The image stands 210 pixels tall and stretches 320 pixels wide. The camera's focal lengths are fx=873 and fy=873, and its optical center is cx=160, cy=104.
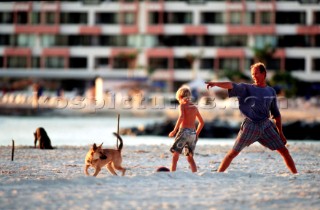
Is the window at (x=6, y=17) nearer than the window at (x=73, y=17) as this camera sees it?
No

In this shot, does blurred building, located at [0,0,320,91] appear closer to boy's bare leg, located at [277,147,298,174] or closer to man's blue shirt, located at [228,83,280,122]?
boy's bare leg, located at [277,147,298,174]

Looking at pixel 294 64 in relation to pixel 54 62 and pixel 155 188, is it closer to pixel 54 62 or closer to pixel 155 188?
pixel 54 62

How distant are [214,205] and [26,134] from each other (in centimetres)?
2350

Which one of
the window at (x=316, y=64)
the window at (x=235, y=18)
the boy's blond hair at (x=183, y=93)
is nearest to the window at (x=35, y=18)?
the window at (x=235, y=18)

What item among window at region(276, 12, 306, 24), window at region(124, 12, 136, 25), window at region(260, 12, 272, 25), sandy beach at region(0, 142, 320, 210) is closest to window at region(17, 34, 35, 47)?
window at region(124, 12, 136, 25)

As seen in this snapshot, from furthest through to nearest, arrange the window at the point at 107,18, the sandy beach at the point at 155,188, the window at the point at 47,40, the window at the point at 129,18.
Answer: the window at the point at 47,40
the window at the point at 107,18
the window at the point at 129,18
the sandy beach at the point at 155,188

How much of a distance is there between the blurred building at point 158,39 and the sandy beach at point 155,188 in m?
67.2

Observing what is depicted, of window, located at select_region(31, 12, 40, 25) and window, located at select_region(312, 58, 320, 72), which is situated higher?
window, located at select_region(31, 12, 40, 25)

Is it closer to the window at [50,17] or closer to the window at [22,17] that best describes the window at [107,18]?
the window at [50,17]

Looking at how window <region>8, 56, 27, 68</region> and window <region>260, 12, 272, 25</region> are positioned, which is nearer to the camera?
window <region>260, 12, 272, 25</region>

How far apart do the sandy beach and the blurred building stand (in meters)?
67.2

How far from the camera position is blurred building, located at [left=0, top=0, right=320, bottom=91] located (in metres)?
84.3

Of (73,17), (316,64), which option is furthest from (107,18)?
(316,64)

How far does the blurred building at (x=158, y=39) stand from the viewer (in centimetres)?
8431
